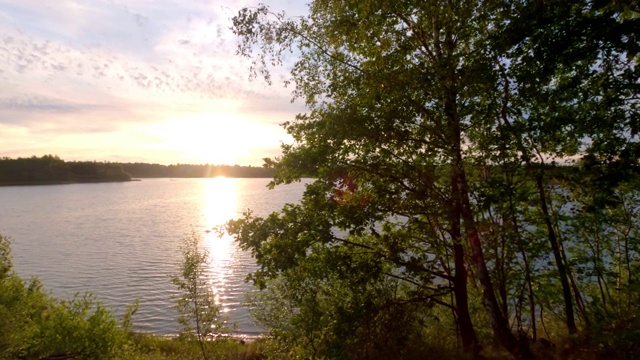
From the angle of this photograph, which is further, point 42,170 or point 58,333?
point 42,170

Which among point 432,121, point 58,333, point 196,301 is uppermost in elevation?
point 432,121

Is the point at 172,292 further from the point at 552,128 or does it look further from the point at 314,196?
the point at 552,128

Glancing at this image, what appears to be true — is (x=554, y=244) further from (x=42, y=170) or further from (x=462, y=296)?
(x=42, y=170)

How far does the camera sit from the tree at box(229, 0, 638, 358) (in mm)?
8664

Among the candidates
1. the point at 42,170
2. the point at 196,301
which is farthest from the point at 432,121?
the point at 42,170

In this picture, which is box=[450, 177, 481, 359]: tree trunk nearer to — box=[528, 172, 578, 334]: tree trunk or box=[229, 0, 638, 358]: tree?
box=[229, 0, 638, 358]: tree

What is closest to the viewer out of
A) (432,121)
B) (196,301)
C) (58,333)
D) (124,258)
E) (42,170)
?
(432,121)

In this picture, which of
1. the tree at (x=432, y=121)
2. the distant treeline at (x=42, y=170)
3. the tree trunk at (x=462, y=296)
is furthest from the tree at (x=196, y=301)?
the distant treeline at (x=42, y=170)

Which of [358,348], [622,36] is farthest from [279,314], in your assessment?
[622,36]

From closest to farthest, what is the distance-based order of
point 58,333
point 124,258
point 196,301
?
point 58,333 < point 196,301 < point 124,258

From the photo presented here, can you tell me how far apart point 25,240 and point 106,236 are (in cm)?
980

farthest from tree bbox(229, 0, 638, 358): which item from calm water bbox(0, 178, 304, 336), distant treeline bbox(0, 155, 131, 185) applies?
distant treeline bbox(0, 155, 131, 185)

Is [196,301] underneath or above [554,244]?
underneath

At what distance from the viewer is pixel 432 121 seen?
33.4 feet
